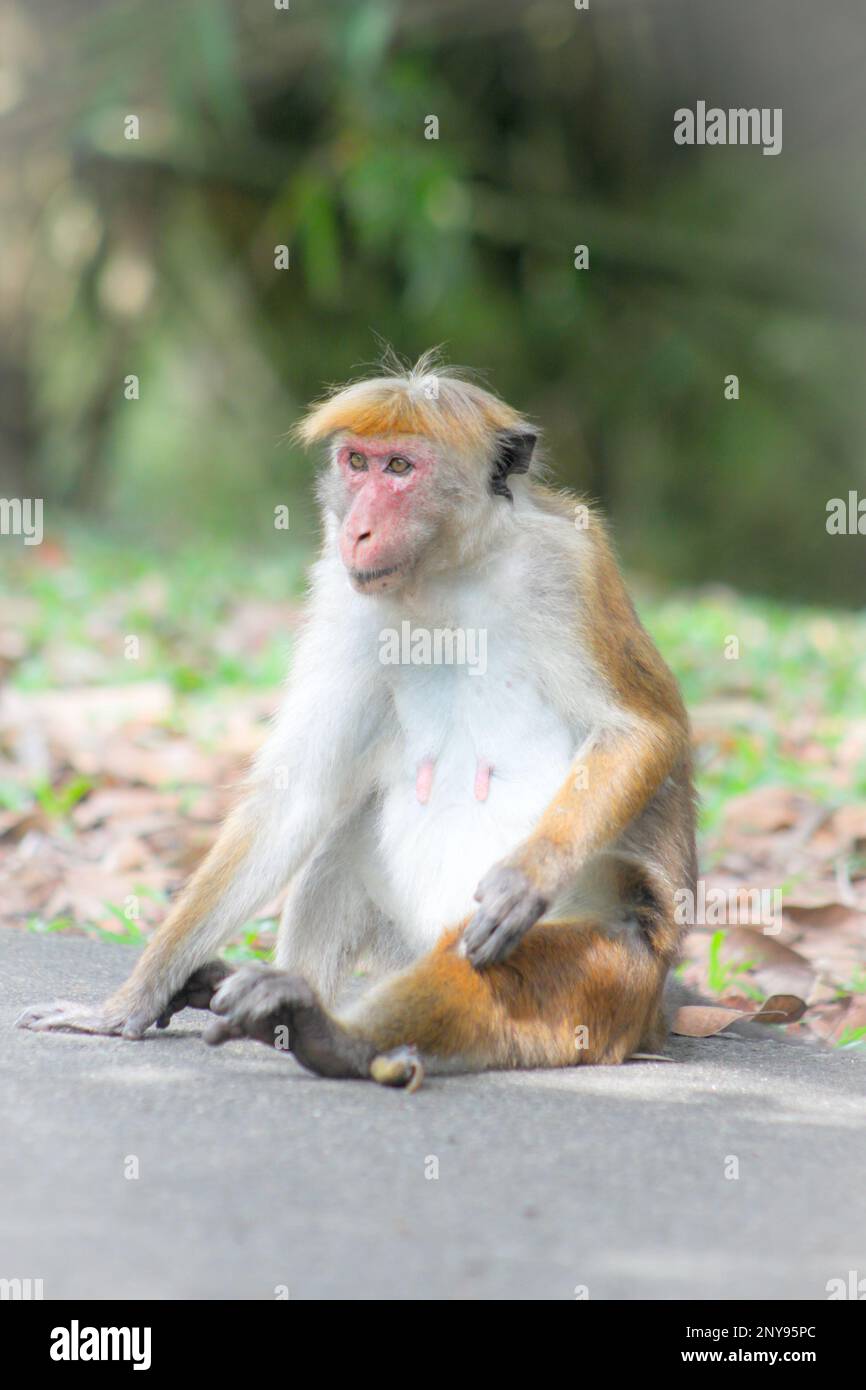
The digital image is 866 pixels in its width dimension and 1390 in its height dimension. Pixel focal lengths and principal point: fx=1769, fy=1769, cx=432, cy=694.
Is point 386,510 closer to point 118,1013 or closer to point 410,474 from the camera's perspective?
point 410,474

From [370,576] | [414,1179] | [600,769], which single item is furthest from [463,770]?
[414,1179]

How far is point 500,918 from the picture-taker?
4066mm

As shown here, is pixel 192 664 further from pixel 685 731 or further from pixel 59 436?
pixel 59 436

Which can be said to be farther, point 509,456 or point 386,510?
point 509,456

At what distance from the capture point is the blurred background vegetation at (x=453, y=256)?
45.9 feet

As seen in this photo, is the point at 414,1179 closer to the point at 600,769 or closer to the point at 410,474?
the point at 600,769

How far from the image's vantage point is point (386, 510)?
4.39m

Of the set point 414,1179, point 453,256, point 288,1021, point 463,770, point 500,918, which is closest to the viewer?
point 414,1179

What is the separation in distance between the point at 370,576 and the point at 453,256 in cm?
960

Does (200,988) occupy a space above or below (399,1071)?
above

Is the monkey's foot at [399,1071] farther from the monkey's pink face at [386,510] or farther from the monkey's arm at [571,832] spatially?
the monkey's pink face at [386,510]

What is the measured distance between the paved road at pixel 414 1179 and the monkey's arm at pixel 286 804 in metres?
0.28

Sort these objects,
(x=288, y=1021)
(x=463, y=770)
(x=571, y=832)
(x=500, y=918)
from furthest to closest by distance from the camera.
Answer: (x=463, y=770) < (x=571, y=832) < (x=500, y=918) < (x=288, y=1021)

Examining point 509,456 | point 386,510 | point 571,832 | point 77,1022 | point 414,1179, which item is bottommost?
point 414,1179
